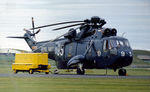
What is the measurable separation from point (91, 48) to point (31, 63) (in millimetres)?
8488

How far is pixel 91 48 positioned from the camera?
5522 centimetres

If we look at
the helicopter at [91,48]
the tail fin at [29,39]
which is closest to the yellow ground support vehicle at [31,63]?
the helicopter at [91,48]

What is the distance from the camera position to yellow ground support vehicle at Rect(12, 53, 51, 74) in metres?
57.1

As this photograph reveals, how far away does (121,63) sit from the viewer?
51688mm

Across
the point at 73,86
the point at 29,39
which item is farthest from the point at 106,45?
the point at 73,86

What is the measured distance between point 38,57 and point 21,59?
2888 millimetres

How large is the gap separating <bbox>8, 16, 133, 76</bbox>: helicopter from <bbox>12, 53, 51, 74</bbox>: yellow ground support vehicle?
2.56m

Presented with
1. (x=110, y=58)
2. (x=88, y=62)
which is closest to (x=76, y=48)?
(x=88, y=62)

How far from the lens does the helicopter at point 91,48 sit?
169 feet

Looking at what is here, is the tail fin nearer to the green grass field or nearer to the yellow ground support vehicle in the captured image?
the yellow ground support vehicle

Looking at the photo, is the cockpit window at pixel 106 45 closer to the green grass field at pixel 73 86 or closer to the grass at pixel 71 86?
the green grass field at pixel 73 86

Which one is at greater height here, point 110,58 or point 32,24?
point 32,24

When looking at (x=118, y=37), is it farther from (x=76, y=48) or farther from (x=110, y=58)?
(x=76, y=48)

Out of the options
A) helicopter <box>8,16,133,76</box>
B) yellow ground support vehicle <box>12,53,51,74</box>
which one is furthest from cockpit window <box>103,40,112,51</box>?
yellow ground support vehicle <box>12,53,51,74</box>
